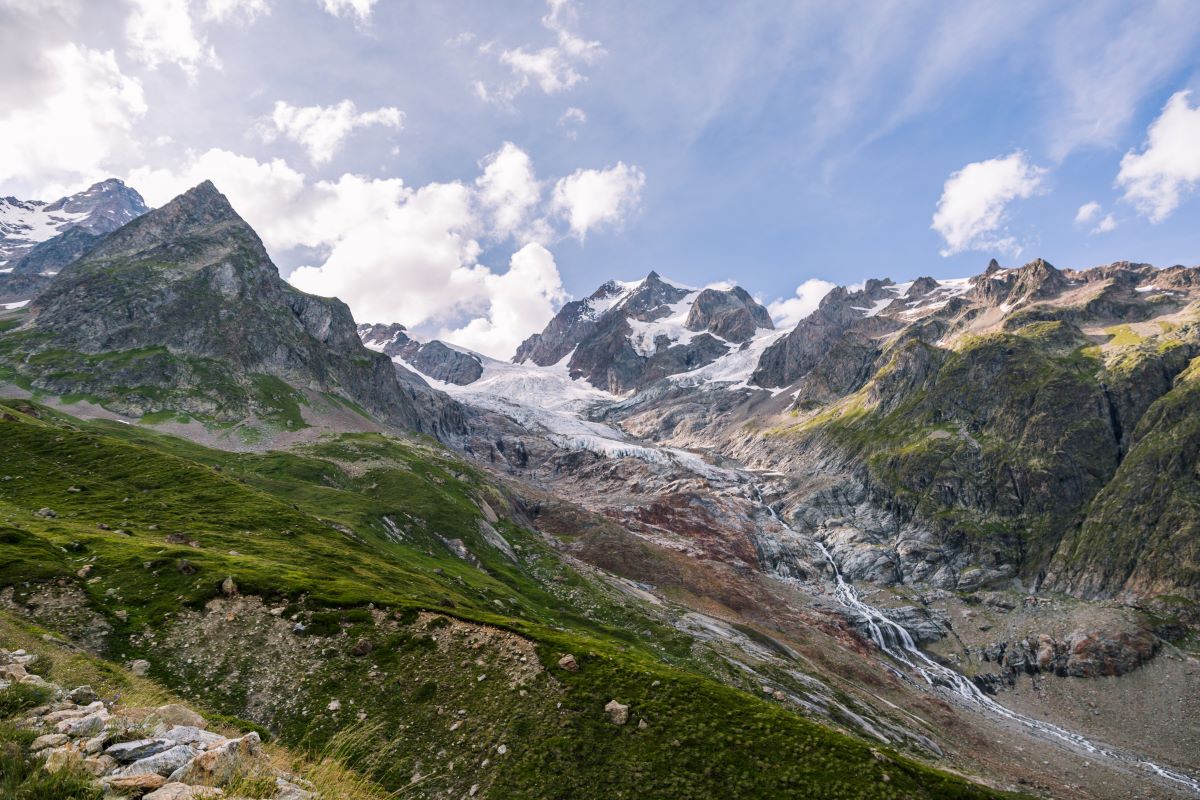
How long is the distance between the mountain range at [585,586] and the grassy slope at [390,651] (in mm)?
167

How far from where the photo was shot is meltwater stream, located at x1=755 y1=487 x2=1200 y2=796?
86.5 m

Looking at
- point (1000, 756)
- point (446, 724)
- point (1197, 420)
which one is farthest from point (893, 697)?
point (1197, 420)

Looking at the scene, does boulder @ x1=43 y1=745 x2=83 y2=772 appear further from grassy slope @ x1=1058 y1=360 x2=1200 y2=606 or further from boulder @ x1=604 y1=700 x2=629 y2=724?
grassy slope @ x1=1058 y1=360 x2=1200 y2=606

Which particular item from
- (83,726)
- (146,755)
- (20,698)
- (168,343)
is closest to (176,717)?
(20,698)

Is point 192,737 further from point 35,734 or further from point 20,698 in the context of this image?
point 20,698

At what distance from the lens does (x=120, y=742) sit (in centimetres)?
1033

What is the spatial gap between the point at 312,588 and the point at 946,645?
142831mm

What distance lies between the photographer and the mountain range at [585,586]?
23.5 metres

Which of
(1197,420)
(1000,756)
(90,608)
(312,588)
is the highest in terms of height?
(1197,420)

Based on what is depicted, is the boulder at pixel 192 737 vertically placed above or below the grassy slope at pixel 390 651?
above

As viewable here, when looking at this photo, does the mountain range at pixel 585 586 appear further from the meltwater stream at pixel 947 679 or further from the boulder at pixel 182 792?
the boulder at pixel 182 792

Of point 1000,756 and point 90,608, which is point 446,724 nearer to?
point 90,608

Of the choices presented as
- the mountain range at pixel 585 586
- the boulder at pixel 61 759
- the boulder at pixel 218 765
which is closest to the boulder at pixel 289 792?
the boulder at pixel 218 765

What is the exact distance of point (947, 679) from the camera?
Result: 115 m
